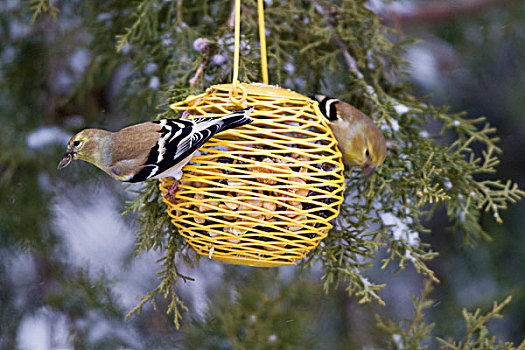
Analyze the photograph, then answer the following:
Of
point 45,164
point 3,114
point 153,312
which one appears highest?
point 3,114

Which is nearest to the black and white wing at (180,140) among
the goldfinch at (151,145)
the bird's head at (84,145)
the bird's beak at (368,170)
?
the goldfinch at (151,145)

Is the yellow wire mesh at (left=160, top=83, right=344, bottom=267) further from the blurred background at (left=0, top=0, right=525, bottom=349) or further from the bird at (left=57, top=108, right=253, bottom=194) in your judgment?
the blurred background at (left=0, top=0, right=525, bottom=349)

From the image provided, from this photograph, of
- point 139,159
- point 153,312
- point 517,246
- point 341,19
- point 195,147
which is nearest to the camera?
point 195,147

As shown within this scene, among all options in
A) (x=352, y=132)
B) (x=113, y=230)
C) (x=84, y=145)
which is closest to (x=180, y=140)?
(x=84, y=145)

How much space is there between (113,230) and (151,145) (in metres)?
1.25

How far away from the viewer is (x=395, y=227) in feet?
5.17

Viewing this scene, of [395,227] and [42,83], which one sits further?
[42,83]

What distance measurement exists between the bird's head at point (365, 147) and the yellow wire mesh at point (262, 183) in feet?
0.33

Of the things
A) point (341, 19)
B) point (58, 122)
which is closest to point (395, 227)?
point (341, 19)

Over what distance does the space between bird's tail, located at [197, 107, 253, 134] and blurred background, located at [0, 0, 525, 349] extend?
85 cm

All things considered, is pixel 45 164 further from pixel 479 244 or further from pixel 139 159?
pixel 479 244

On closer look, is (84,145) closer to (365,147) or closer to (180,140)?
(180,140)

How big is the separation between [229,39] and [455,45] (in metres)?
1.37

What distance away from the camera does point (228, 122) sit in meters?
1.07
